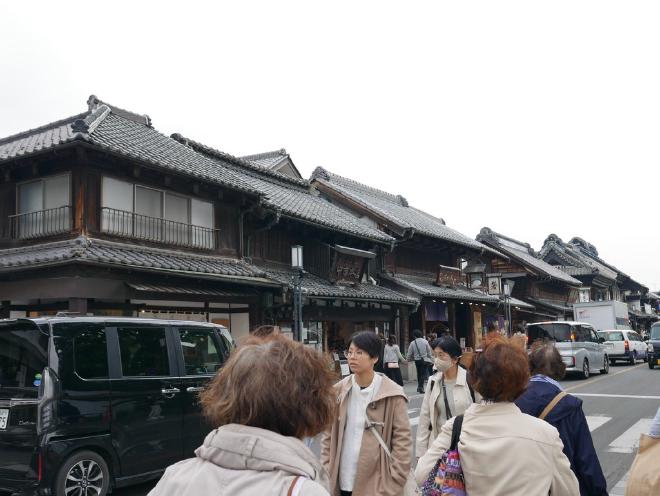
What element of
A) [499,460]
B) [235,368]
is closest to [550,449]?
[499,460]

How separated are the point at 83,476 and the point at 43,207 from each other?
8.81 m

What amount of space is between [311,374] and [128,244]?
40.2 ft

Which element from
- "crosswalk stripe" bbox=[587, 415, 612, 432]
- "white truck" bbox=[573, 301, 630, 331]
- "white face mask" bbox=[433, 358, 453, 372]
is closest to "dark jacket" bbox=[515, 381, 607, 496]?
"white face mask" bbox=[433, 358, 453, 372]

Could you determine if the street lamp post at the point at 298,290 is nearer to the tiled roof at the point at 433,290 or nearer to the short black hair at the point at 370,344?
the tiled roof at the point at 433,290

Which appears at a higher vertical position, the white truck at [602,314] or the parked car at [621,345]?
the white truck at [602,314]

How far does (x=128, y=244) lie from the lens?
13.2 meters

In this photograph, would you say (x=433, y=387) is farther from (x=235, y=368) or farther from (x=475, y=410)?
(x=235, y=368)

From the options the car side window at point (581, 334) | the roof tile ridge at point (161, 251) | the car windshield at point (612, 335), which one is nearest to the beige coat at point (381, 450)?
the roof tile ridge at point (161, 251)

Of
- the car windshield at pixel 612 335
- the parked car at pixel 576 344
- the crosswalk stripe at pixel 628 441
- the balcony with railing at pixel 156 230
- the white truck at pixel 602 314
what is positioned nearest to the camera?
the crosswalk stripe at pixel 628 441

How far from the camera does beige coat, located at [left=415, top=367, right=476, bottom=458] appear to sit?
182 inches

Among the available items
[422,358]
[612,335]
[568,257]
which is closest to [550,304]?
[568,257]

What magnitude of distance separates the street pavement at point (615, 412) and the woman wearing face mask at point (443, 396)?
3081mm

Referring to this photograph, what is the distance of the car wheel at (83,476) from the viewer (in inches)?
235

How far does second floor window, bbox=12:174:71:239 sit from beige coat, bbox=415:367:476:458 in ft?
33.8
